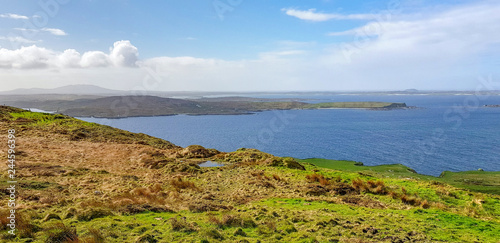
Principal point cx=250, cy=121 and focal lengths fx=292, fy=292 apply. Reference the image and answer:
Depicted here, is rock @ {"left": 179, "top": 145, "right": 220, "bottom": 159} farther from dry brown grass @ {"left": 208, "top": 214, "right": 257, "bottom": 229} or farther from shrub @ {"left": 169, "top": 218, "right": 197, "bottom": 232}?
shrub @ {"left": 169, "top": 218, "right": 197, "bottom": 232}

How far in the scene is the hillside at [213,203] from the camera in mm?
12797

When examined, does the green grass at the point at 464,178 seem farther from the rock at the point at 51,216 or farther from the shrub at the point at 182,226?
the rock at the point at 51,216

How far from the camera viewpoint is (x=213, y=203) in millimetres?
18266

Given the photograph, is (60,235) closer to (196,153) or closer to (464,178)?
(196,153)

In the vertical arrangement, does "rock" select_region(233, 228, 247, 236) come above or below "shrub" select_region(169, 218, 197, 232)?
below

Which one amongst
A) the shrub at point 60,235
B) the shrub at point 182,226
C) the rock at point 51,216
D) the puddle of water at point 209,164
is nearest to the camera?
the shrub at point 60,235

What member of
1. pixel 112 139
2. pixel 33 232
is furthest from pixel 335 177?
pixel 112 139

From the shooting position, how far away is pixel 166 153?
36.5m

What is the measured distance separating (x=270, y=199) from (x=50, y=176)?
56.7 feet

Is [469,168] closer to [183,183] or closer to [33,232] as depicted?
[183,183]

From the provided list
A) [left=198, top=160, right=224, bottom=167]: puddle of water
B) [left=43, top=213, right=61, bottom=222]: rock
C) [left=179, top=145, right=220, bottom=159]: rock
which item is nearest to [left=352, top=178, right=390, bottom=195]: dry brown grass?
[left=198, top=160, right=224, bottom=167]: puddle of water

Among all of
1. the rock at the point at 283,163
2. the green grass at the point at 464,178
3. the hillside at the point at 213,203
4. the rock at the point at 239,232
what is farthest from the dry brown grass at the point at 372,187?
the green grass at the point at 464,178

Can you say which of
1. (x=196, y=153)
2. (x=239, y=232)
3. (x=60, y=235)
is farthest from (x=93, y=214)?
(x=196, y=153)

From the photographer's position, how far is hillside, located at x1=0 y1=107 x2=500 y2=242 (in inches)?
504
